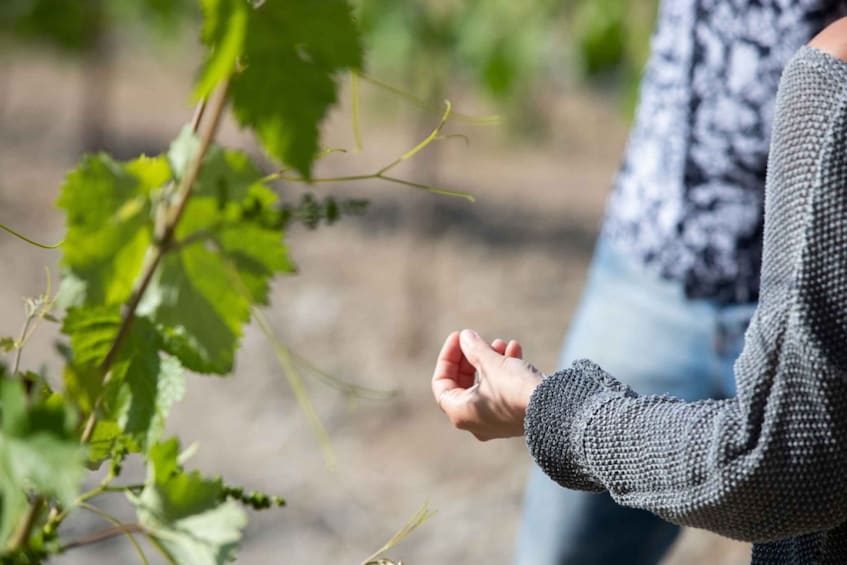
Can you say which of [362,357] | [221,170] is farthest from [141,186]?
[362,357]

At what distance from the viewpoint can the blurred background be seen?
3193 millimetres

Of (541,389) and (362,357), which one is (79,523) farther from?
(541,389)

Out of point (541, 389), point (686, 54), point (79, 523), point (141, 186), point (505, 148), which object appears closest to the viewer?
point (141, 186)

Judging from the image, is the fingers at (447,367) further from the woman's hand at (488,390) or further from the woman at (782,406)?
the woman at (782,406)

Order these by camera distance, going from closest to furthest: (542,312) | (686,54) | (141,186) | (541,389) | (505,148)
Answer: (141,186)
(541,389)
(686,54)
(542,312)
(505,148)

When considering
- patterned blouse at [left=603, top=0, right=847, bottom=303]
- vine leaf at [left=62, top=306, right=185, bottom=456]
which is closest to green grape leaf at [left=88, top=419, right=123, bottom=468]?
vine leaf at [left=62, top=306, right=185, bottom=456]

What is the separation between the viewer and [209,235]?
684 millimetres

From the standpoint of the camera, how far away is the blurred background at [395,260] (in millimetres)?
3193

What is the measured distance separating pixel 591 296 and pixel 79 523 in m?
A: 1.78

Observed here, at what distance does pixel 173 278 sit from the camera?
27.9 inches

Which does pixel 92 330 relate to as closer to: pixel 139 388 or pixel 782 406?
pixel 139 388

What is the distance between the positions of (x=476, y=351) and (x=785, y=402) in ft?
0.85

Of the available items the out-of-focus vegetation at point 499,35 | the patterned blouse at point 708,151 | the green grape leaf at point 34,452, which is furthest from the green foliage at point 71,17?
the green grape leaf at point 34,452

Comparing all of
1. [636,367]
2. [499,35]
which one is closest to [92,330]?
[636,367]
